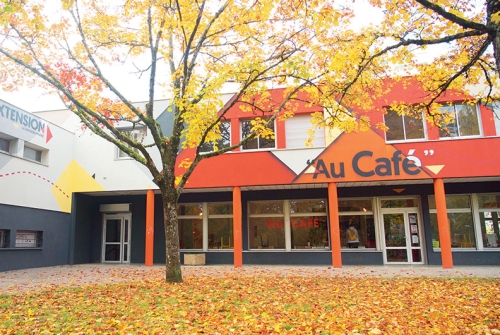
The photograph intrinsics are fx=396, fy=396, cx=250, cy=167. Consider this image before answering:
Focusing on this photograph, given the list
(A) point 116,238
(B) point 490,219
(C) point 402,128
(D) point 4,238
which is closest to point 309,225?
(C) point 402,128

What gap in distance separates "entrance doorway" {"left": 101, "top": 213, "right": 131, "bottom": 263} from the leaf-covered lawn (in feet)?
26.5

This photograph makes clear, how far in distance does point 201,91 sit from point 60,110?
10.2m

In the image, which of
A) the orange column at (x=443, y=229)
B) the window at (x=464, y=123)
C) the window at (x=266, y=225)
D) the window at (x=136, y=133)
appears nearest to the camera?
the orange column at (x=443, y=229)

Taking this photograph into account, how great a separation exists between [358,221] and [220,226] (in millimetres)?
5261

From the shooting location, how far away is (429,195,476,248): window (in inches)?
547

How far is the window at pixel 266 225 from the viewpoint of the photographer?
1503 cm

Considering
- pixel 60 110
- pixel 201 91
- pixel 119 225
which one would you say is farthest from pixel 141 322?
pixel 60 110

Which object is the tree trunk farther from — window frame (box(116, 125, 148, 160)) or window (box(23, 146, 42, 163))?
window (box(23, 146, 42, 163))

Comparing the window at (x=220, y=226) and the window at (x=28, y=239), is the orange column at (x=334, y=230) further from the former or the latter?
the window at (x=28, y=239)

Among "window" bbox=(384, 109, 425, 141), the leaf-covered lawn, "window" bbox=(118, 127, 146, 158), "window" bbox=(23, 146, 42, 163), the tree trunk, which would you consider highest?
"window" bbox=(118, 127, 146, 158)

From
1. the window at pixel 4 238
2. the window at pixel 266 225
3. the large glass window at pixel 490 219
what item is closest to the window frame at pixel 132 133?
the window at pixel 4 238

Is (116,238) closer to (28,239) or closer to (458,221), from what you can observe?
(28,239)

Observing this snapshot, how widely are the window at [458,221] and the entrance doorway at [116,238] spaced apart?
465 inches

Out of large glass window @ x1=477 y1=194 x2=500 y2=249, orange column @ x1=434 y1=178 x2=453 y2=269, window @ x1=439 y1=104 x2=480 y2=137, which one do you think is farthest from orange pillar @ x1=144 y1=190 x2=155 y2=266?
large glass window @ x1=477 y1=194 x2=500 y2=249
